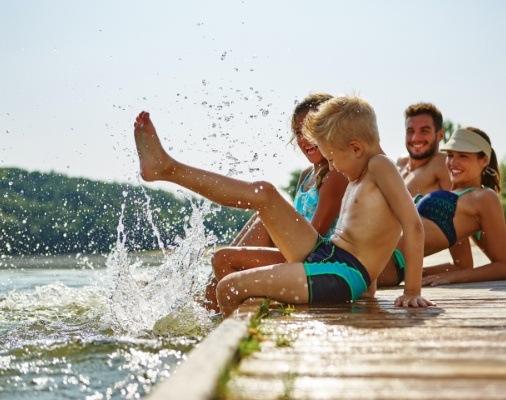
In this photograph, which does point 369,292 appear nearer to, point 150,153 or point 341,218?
point 341,218

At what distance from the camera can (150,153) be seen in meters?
4.07

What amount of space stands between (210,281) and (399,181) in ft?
6.01

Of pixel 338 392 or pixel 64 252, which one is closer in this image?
pixel 338 392

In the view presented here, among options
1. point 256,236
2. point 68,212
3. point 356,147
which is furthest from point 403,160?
point 68,212

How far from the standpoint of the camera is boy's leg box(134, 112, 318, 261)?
12.6ft

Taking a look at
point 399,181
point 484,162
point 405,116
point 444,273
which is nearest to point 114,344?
point 399,181

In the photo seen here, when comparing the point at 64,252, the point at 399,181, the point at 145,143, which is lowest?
the point at 64,252

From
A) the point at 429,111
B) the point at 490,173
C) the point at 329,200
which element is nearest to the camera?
the point at 329,200

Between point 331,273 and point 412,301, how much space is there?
45cm

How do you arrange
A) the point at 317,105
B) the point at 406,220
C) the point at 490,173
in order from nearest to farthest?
1. the point at 406,220
2. the point at 317,105
3. the point at 490,173

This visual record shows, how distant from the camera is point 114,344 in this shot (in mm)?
3889

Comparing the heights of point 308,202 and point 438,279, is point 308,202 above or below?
above

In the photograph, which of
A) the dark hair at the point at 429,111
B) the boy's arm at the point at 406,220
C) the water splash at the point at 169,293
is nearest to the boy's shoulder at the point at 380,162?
the boy's arm at the point at 406,220

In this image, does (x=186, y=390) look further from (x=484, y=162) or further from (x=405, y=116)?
(x=405, y=116)
